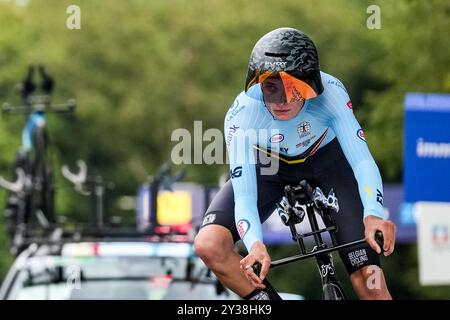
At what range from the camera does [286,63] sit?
5.44 metres

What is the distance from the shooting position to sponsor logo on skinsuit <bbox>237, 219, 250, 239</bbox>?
556cm

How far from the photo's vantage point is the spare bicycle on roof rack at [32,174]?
13000 millimetres

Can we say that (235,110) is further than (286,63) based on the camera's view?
Yes

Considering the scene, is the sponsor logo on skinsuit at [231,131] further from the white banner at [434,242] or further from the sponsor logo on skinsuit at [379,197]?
the white banner at [434,242]

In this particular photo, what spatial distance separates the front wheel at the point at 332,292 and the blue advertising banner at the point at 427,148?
32.9 ft

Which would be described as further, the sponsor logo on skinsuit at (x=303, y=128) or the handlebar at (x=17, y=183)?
the handlebar at (x=17, y=183)

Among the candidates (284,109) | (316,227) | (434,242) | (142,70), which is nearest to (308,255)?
(316,227)

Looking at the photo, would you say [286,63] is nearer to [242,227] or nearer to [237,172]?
[237,172]

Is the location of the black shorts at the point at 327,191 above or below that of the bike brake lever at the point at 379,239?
above

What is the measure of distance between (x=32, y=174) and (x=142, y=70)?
31099mm

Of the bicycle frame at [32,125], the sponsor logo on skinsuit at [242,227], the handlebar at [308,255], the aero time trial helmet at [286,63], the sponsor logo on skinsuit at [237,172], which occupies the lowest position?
the handlebar at [308,255]

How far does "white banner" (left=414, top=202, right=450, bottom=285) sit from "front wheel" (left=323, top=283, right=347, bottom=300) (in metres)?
13.6

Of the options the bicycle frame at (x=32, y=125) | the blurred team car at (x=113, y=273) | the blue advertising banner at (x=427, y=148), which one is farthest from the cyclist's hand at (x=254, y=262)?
the blue advertising banner at (x=427, y=148)

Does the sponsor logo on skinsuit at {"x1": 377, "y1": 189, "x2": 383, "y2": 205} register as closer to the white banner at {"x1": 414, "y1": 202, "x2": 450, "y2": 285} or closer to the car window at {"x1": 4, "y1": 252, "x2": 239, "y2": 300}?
the car window at {"x1": 4, "y1": 252, "x2": 239, "y2": 300}
